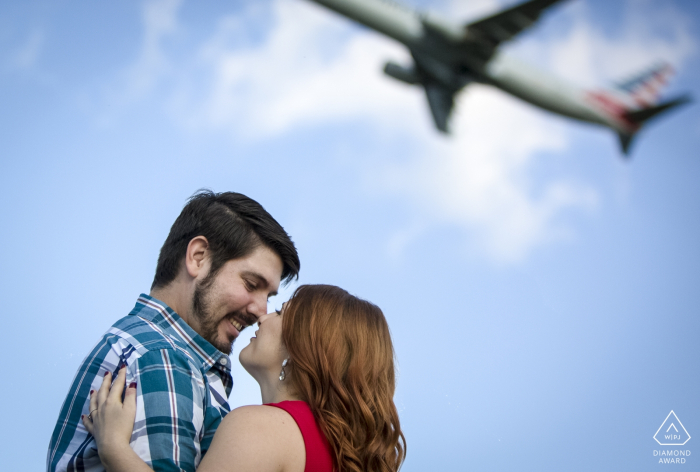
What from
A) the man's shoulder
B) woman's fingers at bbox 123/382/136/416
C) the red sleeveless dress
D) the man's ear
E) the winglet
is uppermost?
the winglet

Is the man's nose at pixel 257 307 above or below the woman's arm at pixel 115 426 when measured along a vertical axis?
above

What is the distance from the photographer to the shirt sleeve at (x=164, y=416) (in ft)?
7.63

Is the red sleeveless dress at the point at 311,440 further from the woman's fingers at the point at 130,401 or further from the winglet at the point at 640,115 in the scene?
the winglet at the point at 640,115

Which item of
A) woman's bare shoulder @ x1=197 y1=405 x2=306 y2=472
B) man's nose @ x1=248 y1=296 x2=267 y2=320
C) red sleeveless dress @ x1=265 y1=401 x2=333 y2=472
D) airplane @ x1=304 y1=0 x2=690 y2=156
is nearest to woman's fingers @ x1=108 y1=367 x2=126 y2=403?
woman's bare shoulder @ x1=197 y1=405 x2=306 y2=472

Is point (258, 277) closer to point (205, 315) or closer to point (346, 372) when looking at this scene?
point (205, 315)

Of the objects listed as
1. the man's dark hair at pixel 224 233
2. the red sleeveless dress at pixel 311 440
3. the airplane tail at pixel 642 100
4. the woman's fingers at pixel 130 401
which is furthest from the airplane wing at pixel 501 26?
the woman's fingers at pixel 130 401

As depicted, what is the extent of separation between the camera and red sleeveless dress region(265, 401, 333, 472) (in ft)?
7.81

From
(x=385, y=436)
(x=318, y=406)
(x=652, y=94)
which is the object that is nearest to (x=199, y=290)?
(x=318, y=406)

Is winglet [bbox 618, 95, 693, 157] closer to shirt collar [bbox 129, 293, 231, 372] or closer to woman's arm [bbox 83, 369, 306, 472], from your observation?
shirt collar [bbox 129, 293, 231, 372]

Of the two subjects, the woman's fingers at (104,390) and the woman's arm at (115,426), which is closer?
the woman's arm at (115,426)

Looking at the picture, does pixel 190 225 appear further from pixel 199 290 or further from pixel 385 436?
pixel 385 436

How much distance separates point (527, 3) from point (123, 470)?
19307mm

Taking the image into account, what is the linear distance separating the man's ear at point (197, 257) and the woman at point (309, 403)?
60 cm

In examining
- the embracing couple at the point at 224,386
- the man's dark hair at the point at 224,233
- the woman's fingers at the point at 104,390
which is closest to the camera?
the embracing couple at the point at 224,386
